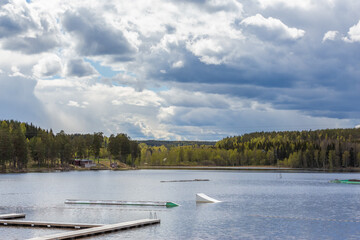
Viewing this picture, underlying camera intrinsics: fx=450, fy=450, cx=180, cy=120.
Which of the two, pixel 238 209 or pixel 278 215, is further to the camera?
pixel 238 209

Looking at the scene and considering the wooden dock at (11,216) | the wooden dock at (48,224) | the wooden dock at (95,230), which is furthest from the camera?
the wooden dock at (11,216)

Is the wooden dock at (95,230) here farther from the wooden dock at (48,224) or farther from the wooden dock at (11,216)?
the wooden dock at (11,216)

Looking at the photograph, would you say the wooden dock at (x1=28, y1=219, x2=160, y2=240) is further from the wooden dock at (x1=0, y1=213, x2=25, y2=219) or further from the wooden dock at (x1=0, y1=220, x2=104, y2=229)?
the wooden dock at (x1=0, y1=213, x2=25, y2=219)

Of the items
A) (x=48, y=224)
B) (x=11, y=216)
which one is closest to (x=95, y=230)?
(x=48, y=224)

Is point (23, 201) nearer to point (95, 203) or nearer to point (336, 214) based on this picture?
point (95, 203)

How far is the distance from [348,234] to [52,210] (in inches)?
1858

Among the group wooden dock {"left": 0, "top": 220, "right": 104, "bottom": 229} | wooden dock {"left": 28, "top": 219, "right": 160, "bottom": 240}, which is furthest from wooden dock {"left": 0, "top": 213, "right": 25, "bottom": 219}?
wooden dock {"left": 28, "top": 219, "right": 160, "bottom": 240}

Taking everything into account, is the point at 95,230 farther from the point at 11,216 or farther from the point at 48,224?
the point at 11,216

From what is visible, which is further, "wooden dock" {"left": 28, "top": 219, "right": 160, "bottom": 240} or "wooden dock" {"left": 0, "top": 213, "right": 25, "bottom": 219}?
"wooden dock" {"left": 0, "top": 213, "right": 25, "bottom": 219}

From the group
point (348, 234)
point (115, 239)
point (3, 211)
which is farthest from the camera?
point (3, 211)

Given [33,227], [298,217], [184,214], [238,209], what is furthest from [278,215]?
[33,227]

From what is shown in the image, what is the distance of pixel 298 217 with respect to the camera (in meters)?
67.2

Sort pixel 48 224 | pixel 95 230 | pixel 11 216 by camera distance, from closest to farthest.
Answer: pixel 95 230
pixel 48 224
pixel 11 216

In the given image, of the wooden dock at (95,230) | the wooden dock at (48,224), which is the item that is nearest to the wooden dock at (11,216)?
the wooden dock at (48,224)
